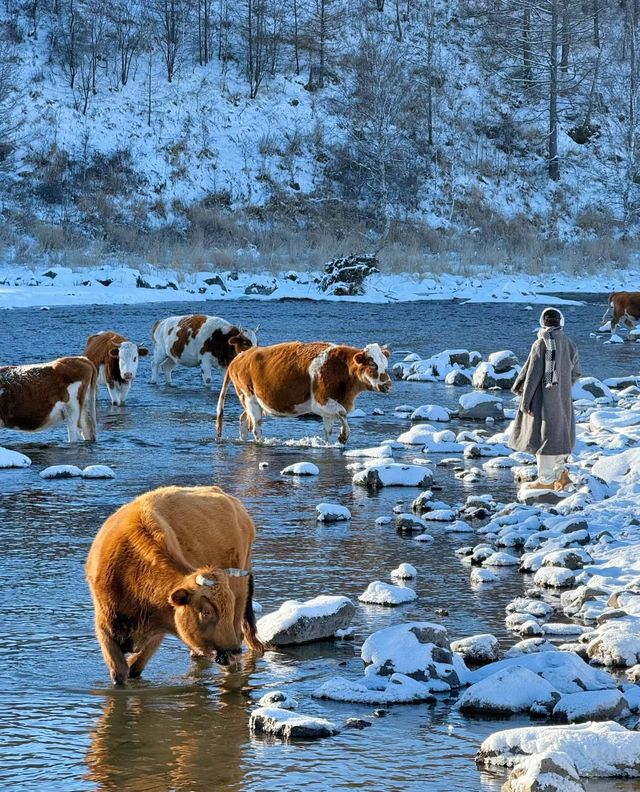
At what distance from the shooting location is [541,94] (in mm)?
66125

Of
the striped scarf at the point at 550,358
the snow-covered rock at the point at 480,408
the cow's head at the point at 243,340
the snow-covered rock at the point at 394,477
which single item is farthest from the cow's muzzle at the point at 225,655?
the cow's head at the point at 243,340

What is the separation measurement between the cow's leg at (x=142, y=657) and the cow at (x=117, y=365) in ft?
38.5

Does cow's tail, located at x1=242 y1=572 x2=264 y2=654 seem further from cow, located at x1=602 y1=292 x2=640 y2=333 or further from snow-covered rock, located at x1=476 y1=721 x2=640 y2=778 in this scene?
cow, located at x1=602 y1=292 x2=640 y2=333

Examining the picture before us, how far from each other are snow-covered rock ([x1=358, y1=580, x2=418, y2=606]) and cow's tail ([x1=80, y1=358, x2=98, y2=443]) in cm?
757

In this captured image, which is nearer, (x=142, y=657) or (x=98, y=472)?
(x=142, y=657)

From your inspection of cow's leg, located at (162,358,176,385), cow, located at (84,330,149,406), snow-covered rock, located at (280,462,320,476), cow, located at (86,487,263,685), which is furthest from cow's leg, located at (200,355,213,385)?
cow, located at (86,487,263,685)

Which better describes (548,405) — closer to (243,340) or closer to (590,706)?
(590,706)

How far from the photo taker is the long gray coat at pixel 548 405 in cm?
1121

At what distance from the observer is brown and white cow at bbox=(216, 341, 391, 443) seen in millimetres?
14383

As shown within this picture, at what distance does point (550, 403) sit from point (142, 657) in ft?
19.6

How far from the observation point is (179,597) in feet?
17.7

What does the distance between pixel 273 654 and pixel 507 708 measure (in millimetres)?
1544

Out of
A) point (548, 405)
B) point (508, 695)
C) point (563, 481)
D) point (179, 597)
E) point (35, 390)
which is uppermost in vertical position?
point (548, 405)

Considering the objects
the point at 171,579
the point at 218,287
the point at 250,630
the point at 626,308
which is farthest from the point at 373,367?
the point at 218,287
